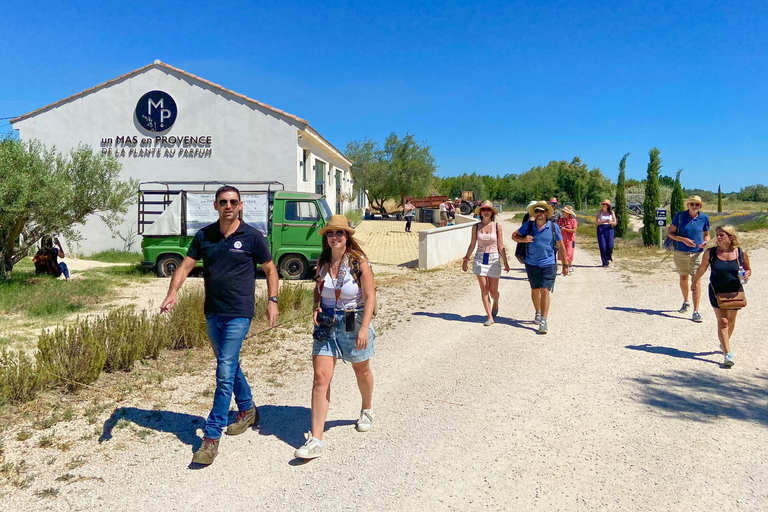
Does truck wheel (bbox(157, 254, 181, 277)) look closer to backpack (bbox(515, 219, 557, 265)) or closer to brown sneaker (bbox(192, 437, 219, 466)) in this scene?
backpack (bbox(515, 219, 557, 265))

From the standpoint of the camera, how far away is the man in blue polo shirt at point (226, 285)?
4.02m

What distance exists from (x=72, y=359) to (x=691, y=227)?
829cm

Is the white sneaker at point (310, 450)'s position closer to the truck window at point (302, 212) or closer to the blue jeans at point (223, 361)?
the blue jeans at point (223, 361)

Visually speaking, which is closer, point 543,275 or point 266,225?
point 543,275

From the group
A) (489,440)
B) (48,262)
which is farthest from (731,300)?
(48,262)

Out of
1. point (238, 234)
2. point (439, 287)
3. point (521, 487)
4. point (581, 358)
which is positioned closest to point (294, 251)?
point (439, 287)

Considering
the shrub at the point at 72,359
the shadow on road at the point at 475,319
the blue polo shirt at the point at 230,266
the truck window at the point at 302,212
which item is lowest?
the shadow on road at the point at 475,319

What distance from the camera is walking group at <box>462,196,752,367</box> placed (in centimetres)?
624

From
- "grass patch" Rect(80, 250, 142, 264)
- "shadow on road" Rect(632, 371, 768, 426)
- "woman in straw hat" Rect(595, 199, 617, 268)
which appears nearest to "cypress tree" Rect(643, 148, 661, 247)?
"woman in straw hat" Rect(595, 199, 617, 268)

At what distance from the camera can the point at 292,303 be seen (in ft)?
29.9

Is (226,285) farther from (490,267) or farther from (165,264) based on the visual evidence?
(165,264)

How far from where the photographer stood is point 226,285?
4082 millimetres

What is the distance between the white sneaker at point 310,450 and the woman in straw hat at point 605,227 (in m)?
12.0

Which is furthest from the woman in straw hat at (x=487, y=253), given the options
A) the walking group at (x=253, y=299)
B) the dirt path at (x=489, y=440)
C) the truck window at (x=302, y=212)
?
the truck window at (x=302, y=212)
